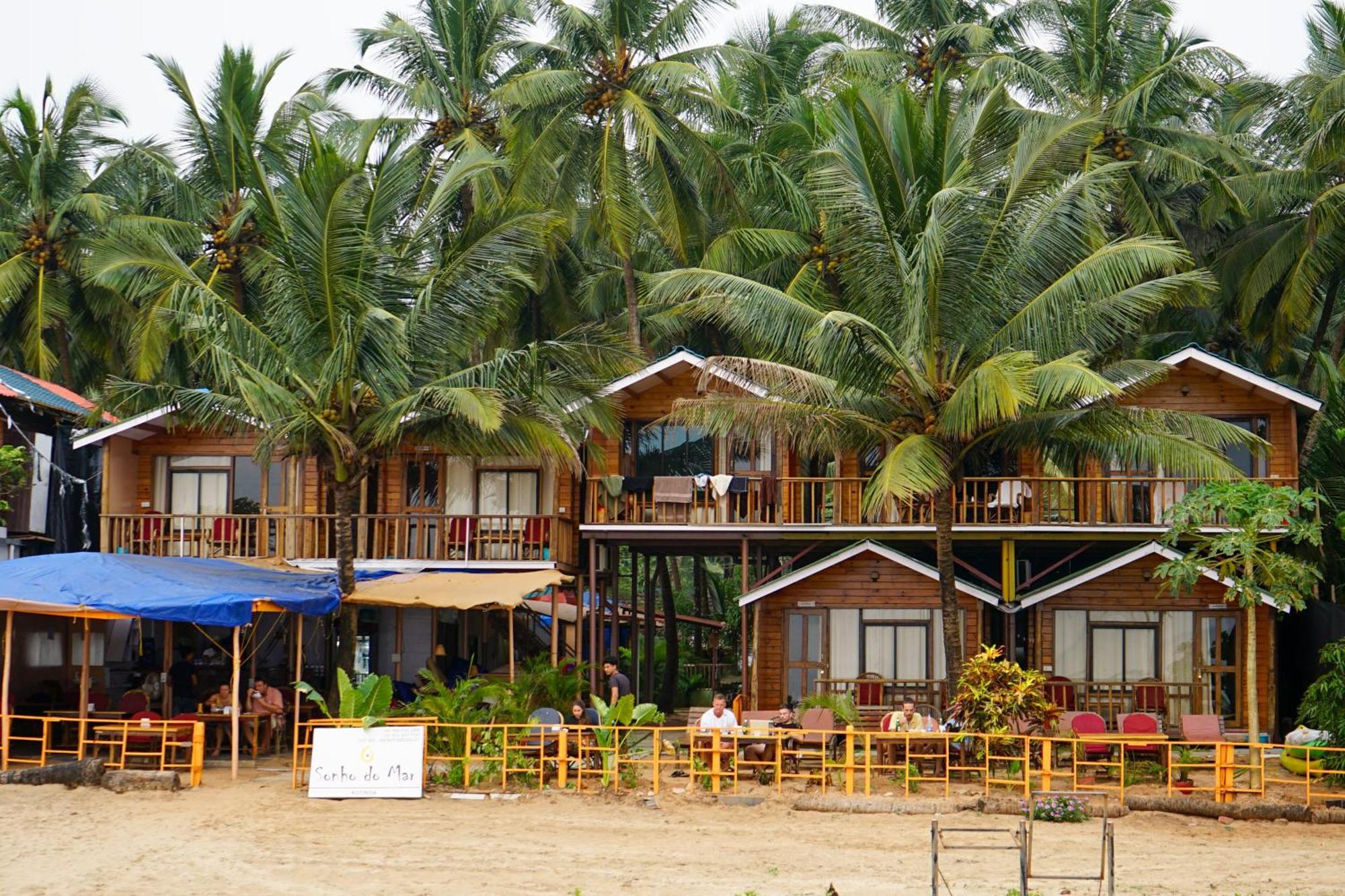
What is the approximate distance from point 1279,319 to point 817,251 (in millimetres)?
8863

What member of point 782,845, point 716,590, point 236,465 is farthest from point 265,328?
point 716,590

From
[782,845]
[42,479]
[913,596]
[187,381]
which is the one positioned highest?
[187,381]

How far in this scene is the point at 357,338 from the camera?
2178 centimetres

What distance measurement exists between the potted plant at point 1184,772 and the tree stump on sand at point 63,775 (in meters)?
12.7

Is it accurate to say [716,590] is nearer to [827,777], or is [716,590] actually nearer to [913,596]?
[913,596]

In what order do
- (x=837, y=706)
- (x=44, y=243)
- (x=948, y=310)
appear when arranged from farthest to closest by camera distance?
(x=44, y=243) → (x=837, y=706) → (x=948, y=310)

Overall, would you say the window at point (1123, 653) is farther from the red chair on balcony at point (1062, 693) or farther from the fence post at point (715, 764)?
the fence post at point (715, 764)

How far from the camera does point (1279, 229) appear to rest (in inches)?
1275

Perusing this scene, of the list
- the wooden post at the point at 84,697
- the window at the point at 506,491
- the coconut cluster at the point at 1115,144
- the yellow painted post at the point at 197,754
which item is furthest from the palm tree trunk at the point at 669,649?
the yellow painted post at the point at 197,754

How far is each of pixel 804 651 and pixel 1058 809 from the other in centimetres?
995

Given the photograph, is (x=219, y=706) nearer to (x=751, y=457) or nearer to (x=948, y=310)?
(x=751, y=457)

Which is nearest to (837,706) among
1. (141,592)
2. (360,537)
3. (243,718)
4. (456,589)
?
(456,589)

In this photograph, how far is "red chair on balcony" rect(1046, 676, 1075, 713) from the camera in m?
26.0

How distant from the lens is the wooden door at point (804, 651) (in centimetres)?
2750
